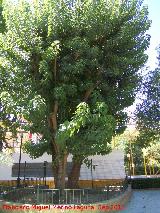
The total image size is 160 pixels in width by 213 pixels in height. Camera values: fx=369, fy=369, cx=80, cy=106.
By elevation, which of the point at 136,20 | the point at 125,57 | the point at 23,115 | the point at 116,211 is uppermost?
the point at 136,20

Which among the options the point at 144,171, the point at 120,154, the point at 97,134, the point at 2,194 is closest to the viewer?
the point at 97,134

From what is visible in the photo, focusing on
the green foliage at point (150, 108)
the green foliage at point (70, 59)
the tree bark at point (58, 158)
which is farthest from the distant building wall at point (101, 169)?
the green foliage at point (70, 59)

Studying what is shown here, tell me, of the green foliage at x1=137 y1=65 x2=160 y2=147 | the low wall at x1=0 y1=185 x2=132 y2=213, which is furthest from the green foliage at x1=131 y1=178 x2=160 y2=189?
the low wall at x1=0 y1=185 x2=132 y2=213

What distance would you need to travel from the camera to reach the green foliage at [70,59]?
16.5 meters

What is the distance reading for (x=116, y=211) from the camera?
1673 cm

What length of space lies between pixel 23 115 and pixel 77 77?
3.30 m

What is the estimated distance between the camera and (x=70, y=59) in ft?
56.9

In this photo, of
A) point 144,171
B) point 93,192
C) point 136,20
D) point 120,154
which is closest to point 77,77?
point 136,20

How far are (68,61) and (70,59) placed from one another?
0.13m

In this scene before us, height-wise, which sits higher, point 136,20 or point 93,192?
point 136,20

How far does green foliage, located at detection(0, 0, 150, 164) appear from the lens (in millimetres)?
16531

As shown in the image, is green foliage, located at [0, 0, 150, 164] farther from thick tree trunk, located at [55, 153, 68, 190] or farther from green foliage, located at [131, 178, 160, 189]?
green foliage, located at [131, 178, 160, 189]

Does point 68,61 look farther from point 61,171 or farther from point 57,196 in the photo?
point 57,196

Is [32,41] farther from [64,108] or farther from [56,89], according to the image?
[64,108]
